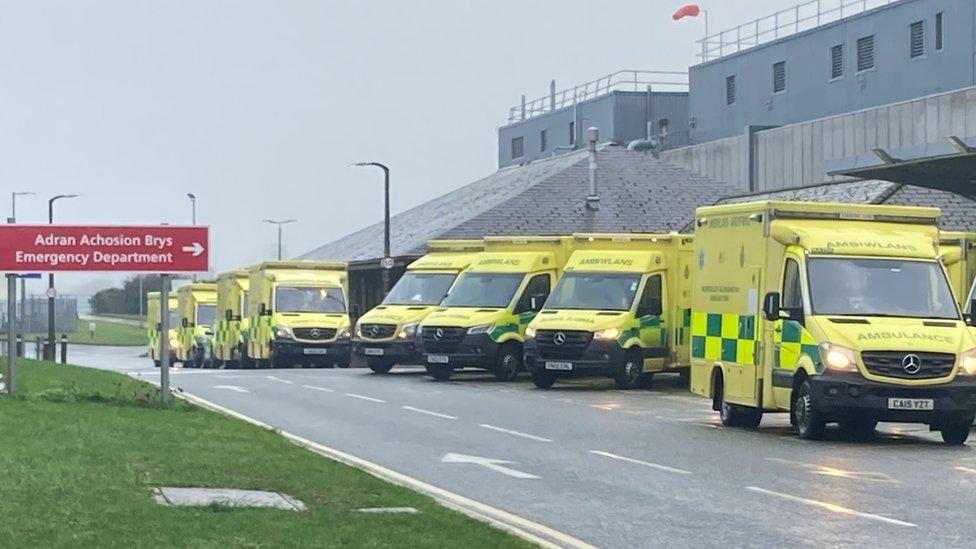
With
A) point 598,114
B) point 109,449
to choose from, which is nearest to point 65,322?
point 598,114

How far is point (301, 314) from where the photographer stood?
47375 millimetres

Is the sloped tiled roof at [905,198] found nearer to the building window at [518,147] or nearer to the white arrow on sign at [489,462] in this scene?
the white arrow on sign at [489,462]

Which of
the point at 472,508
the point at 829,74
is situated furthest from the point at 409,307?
the point at 472,508

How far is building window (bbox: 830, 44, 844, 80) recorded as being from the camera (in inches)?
2297

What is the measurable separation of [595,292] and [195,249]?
12160mm

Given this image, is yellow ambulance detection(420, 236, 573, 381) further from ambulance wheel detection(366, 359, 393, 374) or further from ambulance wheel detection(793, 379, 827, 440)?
ambulance wheel detection(793, 379, 827, 440)

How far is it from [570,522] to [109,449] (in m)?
4.97

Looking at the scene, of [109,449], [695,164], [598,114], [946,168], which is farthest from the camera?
[598,114]

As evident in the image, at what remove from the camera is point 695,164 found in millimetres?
65188

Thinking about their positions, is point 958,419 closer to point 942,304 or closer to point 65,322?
point 942,304

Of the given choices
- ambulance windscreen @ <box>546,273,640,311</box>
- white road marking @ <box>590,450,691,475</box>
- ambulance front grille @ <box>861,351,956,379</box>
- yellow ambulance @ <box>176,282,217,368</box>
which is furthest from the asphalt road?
yellow ambulance @ <box>176,282,217,368</box>

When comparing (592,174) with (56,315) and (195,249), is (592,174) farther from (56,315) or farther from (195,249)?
(56,315)

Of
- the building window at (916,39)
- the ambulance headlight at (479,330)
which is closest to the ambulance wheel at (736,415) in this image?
the ambulance headlight at (479,330)

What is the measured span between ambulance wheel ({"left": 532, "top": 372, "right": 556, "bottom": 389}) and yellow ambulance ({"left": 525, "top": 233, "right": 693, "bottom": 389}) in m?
0.02
